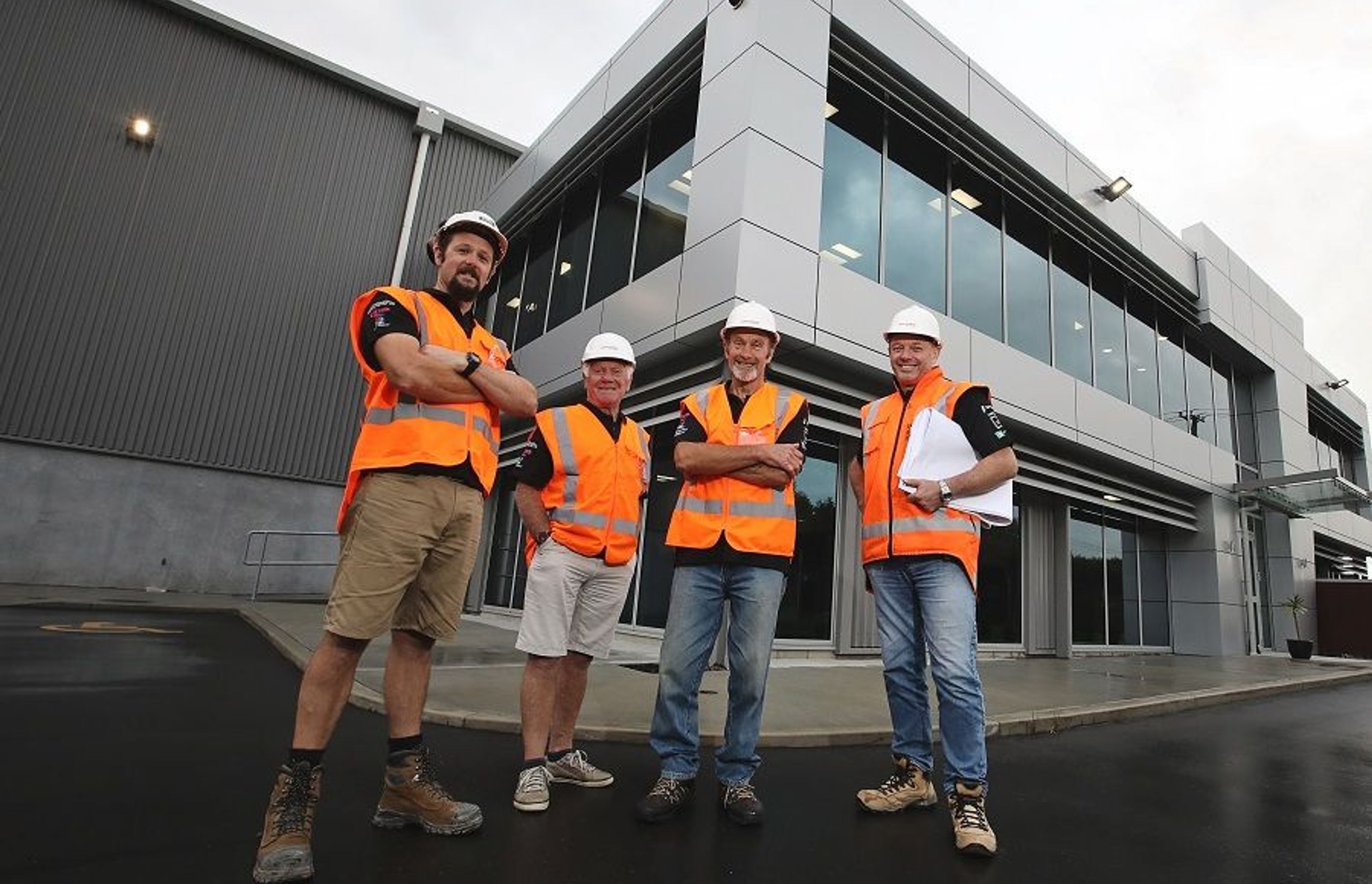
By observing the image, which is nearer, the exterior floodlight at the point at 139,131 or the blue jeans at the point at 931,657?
the blue jeans at the point at 931,657

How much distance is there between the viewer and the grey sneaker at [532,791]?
2.57 m

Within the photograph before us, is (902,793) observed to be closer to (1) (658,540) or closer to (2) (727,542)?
(2) (727,542)

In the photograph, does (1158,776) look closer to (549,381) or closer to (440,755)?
(440,755)

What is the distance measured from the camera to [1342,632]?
1672 cm

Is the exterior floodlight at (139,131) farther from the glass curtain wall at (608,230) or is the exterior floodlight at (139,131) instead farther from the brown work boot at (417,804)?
the brown work boot at (417,804)

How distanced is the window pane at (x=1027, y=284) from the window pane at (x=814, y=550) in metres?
4.08

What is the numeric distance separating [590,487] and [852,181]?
709 cm

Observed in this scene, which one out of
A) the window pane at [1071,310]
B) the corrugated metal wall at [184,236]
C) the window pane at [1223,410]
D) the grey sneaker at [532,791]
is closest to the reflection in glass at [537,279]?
the corrugated metal wall at [184,236]

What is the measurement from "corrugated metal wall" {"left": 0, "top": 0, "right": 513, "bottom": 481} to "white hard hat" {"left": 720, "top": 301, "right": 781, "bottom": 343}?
1423 centimetres

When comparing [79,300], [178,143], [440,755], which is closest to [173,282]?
[79,300]

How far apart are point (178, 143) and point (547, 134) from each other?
27.2 feet

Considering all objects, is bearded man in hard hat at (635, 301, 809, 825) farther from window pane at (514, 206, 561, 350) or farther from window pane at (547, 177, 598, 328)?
window pane at (514, 206, 561, 350)

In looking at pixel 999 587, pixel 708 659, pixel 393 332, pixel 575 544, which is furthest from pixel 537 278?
pixel 708 659

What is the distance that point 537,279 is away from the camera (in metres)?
12.7
